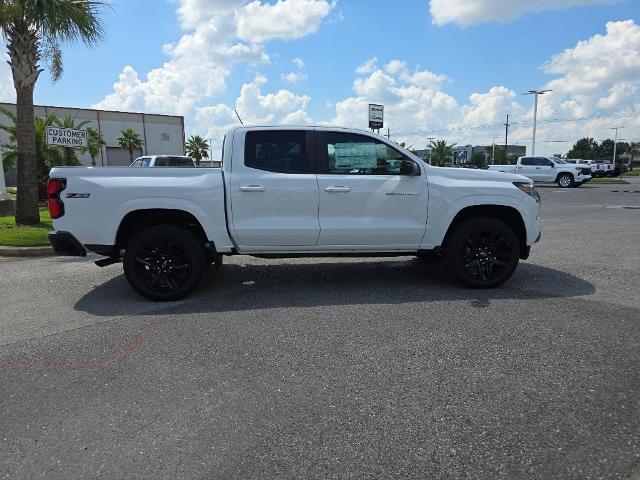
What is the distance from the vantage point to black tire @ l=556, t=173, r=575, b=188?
31.1 metres

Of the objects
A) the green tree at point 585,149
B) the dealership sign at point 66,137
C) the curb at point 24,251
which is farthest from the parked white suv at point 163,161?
the green tree at point 585,149

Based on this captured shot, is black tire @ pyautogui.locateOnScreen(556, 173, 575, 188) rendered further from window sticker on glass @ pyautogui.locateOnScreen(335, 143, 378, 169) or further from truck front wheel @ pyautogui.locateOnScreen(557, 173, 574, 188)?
window sticker on glass @ pyautogui.locateOnScreen(335, 143, 378, 169)

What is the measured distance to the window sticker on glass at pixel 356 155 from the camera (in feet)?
19.3

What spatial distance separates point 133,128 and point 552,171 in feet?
157

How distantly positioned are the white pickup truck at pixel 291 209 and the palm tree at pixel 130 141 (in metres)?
54.7

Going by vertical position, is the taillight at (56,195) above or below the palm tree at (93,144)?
below

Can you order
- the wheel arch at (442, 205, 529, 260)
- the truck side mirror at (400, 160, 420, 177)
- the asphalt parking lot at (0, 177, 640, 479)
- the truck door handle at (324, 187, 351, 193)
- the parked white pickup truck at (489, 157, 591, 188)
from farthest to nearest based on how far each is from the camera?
the parked white pickup truck at (489, 157, 591, 188)
the wheel arch at (442, 205, 529, 260)
the truck side mirror at (400, 160, 420, 177)
the truck door handle at (324, 187, 351, 193)
the asphalt parking lot at (0, 177, 640, 479)

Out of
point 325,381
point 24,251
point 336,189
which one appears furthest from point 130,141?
point 325,381

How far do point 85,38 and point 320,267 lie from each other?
31.0ft

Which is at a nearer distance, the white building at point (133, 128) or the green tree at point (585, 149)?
the white building at point (133, 128)

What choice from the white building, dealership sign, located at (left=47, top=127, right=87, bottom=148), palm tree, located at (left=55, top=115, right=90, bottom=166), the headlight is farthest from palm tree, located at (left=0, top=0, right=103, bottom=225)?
the white building

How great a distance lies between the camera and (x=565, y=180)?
103ft

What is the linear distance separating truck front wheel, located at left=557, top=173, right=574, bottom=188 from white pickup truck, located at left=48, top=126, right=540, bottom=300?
1116 inches

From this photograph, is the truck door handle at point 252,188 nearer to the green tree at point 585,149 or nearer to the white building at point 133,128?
the white building at point 133,128
